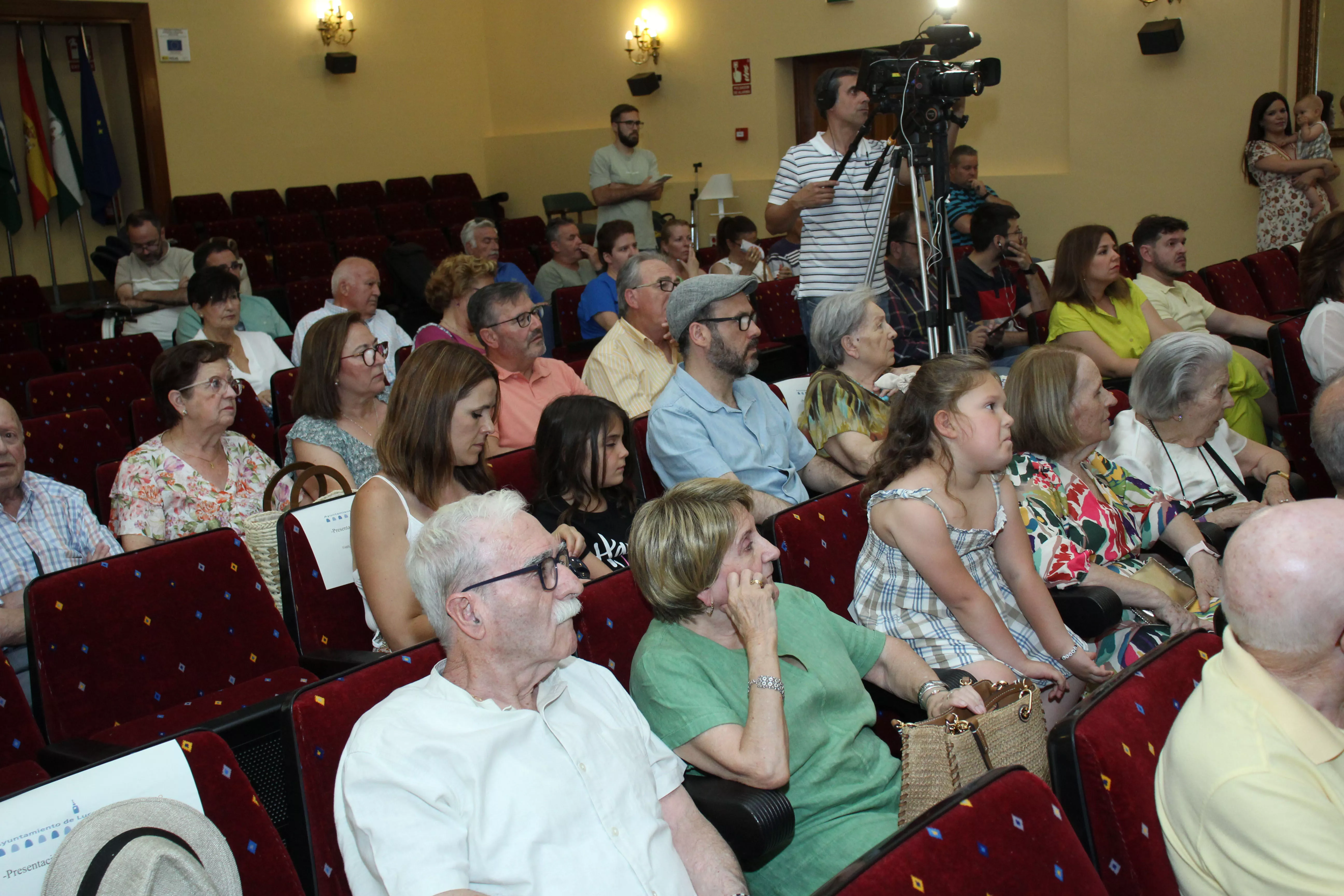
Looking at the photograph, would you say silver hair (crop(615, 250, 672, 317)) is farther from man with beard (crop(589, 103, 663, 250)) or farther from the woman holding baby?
the woman holding baby

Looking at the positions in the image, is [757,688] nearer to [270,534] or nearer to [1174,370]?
[270,534]

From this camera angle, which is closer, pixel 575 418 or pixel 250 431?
pixel 575 418

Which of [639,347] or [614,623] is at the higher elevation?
[639,347]

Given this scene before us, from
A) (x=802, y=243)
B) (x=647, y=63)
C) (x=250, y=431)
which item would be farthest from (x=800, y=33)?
(x=250, y=431)

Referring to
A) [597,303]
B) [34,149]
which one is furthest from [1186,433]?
[34,149]

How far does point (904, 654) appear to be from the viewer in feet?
6.60

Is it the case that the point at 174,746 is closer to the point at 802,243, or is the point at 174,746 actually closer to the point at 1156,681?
the point at 1156,681

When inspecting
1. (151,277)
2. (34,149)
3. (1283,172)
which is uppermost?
(34,149)

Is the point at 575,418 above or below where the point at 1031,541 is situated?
above

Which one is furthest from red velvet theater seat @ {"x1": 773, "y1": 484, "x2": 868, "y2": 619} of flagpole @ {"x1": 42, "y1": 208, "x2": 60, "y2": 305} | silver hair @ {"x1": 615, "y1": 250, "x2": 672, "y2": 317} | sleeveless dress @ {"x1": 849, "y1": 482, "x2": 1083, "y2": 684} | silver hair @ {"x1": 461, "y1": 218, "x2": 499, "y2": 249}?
flagpole @ {"x1": 42, "y1": 208, "x2": 60, "y2": 305}

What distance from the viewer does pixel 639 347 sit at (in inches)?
148

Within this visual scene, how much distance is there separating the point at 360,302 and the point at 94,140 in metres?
5.27

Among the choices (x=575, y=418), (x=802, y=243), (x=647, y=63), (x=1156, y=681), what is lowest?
(x=1156, y=681)

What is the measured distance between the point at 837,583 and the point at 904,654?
1.08 ft
